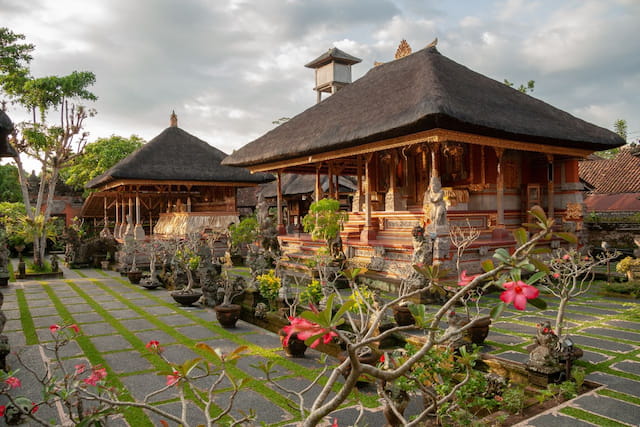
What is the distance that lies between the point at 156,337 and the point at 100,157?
28.4m

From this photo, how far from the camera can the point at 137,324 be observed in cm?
904

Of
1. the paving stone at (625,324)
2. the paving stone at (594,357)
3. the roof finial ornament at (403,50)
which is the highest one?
the roof finial ornament at (403,50)

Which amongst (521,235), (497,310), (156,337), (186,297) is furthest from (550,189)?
(497,310)

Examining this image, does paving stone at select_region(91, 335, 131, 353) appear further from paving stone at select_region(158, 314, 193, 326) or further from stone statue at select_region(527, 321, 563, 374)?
stone statue at select_region(527, 321, 563, 374)

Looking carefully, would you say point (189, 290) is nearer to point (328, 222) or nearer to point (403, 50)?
point (328, 222)

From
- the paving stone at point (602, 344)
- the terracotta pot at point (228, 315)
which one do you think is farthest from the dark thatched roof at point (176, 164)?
the paving stone at point (602, 344)

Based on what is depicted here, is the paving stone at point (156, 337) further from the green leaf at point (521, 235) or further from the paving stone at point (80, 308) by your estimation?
the green leaf at point (521, 235)

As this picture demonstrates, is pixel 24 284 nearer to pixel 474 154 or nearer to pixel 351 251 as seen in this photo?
pixel 351 251

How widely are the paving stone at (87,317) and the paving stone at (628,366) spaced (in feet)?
29.7

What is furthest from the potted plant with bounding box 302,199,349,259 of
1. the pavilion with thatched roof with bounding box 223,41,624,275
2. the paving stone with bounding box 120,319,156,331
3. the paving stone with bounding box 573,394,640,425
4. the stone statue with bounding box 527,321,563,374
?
the paving stone with bounding box 573,394,640,425

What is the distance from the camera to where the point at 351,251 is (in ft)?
44.1

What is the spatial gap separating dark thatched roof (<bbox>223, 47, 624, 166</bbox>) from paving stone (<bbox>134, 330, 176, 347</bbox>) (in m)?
6.57

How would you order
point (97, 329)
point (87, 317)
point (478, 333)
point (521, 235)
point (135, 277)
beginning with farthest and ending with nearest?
1. point (135, 277)
2. point (87, 317)
3. point (97, 329)
4. point (478, 333)
5. point (521, 235)

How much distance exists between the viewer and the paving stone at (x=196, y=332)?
26.2 ft
